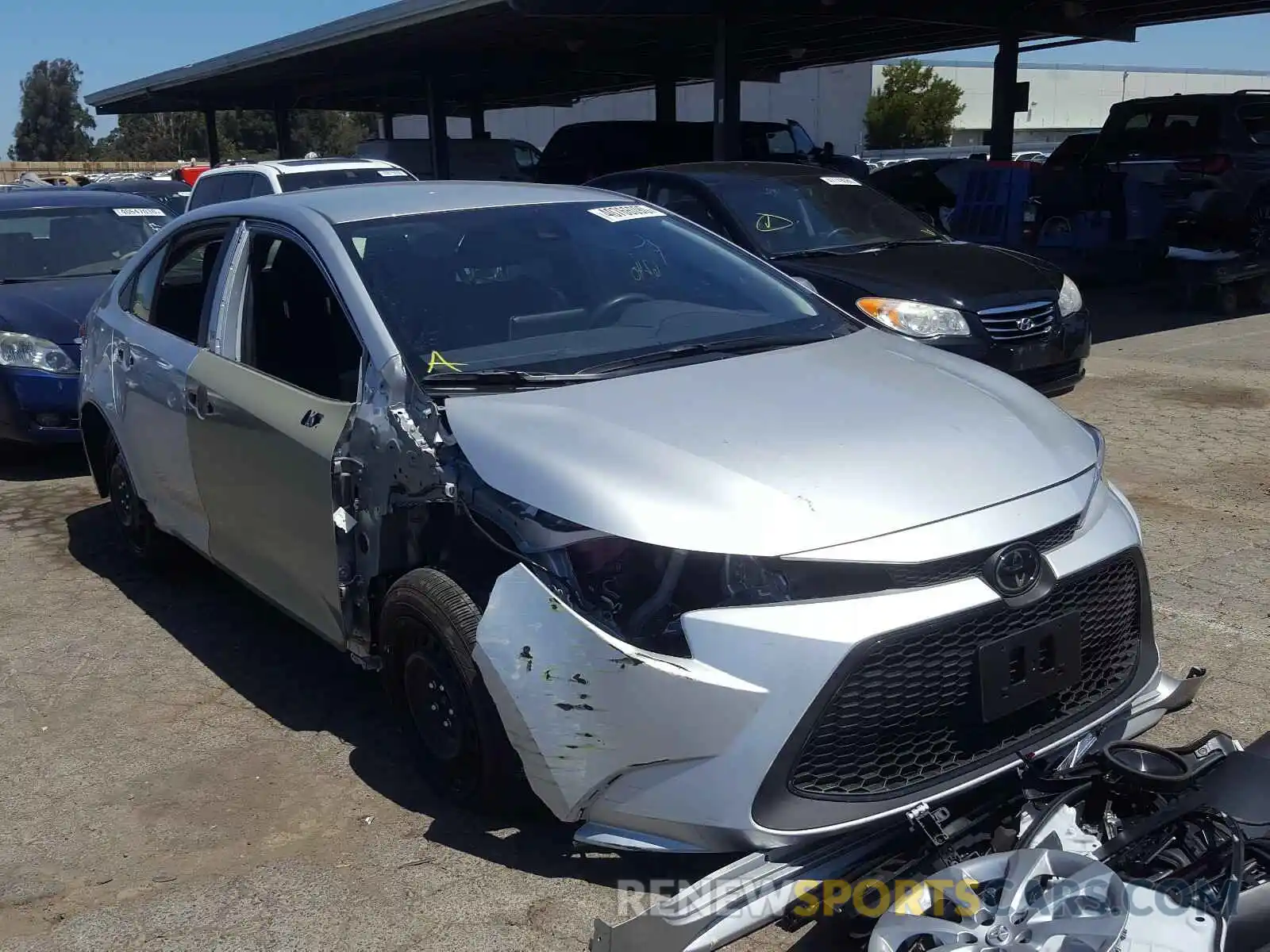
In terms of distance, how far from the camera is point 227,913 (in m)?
3.12

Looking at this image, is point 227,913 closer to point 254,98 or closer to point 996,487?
point 996,487

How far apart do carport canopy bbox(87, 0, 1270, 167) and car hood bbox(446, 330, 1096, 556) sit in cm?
1051

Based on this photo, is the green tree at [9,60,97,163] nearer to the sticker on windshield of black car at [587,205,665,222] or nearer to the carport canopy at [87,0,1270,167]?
the carport canopy at [87,0,1270,167]

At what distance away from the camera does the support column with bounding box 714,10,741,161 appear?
14641 mm

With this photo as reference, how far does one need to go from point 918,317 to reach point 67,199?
6.17 metres

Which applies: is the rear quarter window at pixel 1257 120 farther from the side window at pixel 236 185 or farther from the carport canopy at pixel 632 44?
the side window at pixel 236 185

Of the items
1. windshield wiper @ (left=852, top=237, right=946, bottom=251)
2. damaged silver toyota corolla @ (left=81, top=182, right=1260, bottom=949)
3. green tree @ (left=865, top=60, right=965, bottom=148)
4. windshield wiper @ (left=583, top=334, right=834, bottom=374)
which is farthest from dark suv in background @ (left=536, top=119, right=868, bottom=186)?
green tree @ (left=865, top=60, right=965, bottom=148)

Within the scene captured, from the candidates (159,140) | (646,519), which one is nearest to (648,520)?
(646,519)

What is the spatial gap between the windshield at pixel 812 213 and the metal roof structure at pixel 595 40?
17.2 ft

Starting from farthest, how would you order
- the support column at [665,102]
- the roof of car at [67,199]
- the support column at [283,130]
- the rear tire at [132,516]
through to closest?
the support column at [283,130]
the support column at [665,102]
the roof of car at [67,199]
the rear tire at [132,516]

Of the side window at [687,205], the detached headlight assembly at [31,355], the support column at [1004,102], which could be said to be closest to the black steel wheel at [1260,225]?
the support column at [1004,102]

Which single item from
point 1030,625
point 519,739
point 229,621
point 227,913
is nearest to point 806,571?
point 1030,625

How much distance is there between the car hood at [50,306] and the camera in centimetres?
741

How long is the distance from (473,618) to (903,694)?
110 cm
